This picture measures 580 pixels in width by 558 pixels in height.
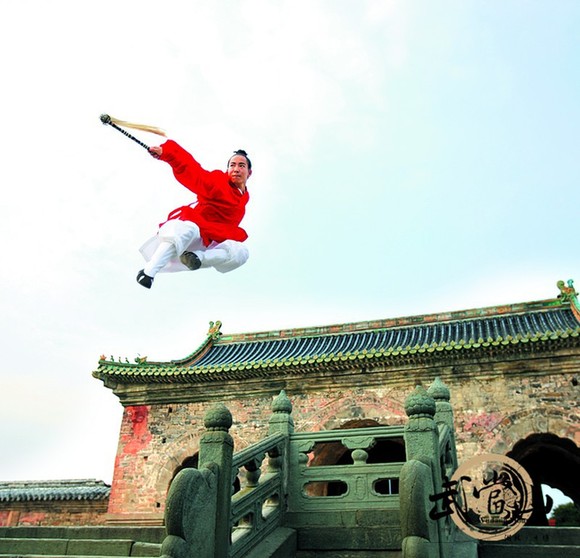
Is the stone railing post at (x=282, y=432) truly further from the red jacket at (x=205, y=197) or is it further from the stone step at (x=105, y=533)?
the red jacket at (x=205, y=197)

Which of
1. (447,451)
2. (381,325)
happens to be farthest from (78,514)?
(447,451)

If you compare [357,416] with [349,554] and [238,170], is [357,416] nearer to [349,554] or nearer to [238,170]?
[349,554]

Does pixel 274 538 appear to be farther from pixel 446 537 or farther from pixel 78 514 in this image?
pixel 78 514

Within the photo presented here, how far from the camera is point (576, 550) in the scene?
20.4 ft

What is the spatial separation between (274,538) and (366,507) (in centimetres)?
107

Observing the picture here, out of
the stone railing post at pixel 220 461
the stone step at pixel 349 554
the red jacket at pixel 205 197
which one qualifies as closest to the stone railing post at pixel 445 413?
the stone step at pixel 349 554

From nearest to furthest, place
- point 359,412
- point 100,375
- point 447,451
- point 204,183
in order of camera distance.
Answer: point 204,183, point 447,451, point 359,412, point 100,375

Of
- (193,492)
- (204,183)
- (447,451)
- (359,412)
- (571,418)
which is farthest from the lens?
(359,412)

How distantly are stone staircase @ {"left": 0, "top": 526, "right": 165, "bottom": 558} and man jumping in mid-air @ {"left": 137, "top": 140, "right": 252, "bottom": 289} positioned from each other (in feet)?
8.97

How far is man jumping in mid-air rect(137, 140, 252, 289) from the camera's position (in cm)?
582

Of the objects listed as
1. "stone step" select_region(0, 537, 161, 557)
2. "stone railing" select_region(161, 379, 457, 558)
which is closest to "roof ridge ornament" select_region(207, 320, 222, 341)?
"stone railing" select_region(161, 379, 457, 558)

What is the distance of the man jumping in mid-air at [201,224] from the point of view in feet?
19.1

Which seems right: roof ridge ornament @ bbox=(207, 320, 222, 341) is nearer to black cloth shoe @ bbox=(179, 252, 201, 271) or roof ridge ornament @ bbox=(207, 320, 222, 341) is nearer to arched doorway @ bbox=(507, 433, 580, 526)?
arched doorway @ bbox=(507, 433, 580, 526)

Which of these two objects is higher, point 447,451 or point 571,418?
point 571,418
